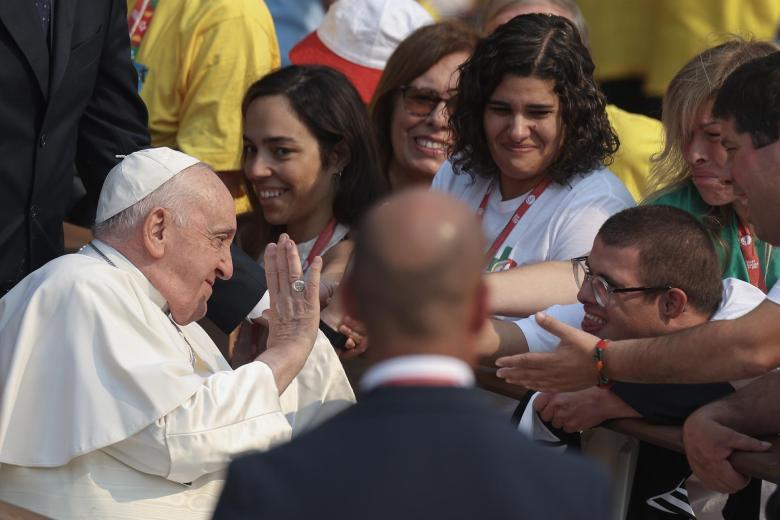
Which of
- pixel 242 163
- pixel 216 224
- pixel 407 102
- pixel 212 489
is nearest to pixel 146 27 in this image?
pixel 242 163

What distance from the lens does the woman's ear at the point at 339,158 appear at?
188 inches

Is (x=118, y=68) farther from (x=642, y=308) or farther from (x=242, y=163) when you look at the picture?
(x=642, y=308)

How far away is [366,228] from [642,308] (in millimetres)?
1876

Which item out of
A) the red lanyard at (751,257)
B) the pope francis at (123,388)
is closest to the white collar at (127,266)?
the pope francis at (123,388)

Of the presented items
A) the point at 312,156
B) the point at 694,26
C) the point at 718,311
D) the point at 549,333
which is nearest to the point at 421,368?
the point at 718,311

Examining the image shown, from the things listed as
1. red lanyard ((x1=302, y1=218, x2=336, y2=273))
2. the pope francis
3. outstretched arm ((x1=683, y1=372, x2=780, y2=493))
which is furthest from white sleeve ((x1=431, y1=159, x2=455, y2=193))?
outstretched arm ((x1=683, y1=372, x2=780, y2=493))

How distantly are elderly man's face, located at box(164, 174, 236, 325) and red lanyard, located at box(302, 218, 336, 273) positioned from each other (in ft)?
3.92

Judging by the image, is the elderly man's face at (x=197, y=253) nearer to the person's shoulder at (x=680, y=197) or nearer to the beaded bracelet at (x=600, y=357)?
the beaded bracelet at (x=600, y=357)

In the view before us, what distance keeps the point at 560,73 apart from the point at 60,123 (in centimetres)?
161

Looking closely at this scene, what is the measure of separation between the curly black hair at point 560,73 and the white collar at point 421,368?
8.50 ft

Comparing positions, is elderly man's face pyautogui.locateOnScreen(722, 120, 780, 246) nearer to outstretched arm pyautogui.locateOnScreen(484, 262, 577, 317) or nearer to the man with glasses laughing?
the man with glasses laughing

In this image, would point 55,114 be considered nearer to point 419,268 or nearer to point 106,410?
point 106,410

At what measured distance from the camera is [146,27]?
→ 5637mm

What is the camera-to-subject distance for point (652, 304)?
3410mm
